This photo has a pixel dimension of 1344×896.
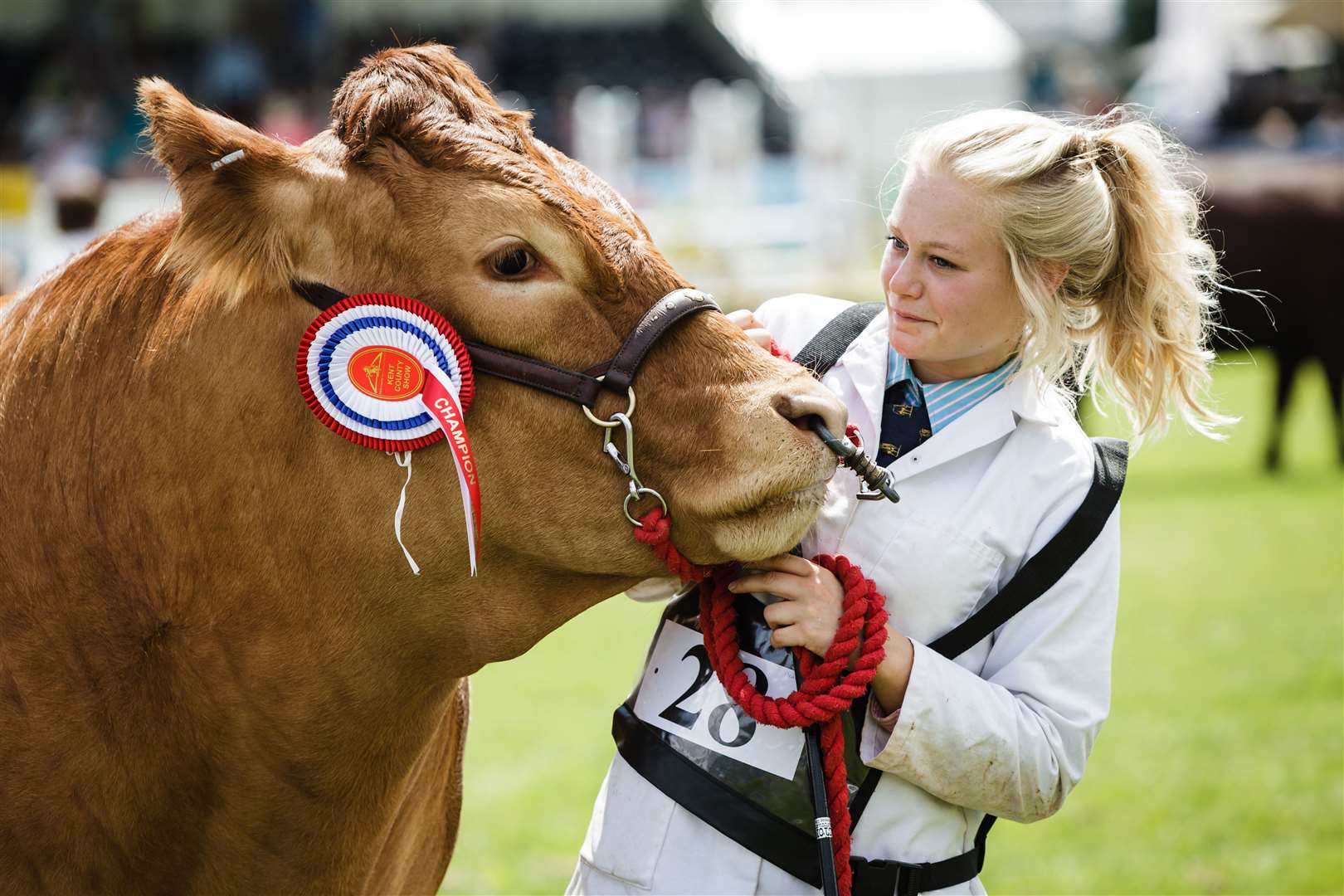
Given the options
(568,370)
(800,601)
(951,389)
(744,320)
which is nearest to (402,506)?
(568,370)

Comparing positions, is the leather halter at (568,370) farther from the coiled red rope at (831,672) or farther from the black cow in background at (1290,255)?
the black cow in background at (1290,255)

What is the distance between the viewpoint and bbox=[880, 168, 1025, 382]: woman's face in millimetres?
2518

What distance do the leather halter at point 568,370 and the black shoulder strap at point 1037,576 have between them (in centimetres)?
78

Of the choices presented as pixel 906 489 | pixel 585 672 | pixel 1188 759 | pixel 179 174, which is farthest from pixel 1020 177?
pixel 585 672

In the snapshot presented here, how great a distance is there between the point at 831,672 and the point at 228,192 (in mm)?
1312

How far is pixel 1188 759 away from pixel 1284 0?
2642 cm

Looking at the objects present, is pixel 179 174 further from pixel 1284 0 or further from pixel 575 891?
pixel 1284 0

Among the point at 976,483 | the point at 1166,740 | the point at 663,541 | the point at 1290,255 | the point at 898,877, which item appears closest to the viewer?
the point at 663,541

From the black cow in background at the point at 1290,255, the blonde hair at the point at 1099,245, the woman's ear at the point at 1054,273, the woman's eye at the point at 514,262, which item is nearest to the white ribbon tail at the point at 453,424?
the woman's eye at the point at 514,262

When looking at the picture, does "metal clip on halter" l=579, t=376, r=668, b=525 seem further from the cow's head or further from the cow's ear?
the cow's ear

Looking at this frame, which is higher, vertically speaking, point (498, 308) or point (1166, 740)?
point (498, 308)

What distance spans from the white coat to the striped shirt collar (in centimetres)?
5

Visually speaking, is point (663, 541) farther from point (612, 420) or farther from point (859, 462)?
point (859, 462)

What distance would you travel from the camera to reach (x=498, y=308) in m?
2.25
